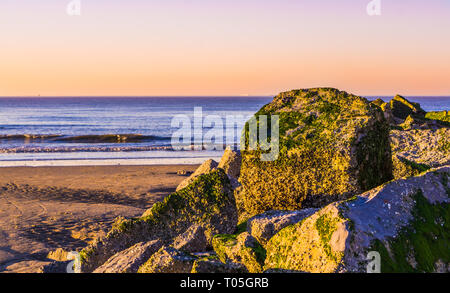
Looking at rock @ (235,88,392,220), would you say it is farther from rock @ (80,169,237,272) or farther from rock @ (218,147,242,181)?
rock @ (218,147,242,181)

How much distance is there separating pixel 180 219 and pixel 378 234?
107 inches

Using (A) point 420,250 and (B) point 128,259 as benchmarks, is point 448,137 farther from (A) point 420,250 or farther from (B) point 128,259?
(B) point 128,259

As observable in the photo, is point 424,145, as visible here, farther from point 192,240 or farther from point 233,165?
point 192,240

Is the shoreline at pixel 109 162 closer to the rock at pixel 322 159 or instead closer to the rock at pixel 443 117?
the rock at pixel 443 117

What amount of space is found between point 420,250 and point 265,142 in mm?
2544

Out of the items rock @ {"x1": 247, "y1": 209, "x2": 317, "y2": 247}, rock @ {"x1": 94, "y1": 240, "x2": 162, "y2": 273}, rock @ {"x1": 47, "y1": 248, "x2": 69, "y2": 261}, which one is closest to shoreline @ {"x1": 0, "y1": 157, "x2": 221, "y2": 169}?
rock @ {"x1": 47, "y1": 248, "x2": 69, "y2": 261}

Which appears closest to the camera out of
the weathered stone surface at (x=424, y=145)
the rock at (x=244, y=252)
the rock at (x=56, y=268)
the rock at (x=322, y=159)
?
the rock at (x=244, y=252)

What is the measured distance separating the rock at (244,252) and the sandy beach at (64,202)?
3.15 m

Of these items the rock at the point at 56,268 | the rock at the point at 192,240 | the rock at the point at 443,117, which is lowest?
the rock at the point at 56,268

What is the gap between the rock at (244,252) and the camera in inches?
163

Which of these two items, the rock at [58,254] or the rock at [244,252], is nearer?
the rock at [244,252]

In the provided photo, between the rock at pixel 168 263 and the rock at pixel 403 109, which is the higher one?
the rock at pixel 403 109

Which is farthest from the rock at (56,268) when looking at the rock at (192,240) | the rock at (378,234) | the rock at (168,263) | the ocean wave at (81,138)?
the ocean wave at (81,138)
